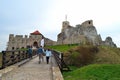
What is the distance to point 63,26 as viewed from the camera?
92375 mm

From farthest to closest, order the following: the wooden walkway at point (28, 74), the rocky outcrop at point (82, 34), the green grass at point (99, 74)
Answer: the rocky outcrop at point (82, 34), the green grass at point (99, 74), the wooden walkway at point (28, 74)

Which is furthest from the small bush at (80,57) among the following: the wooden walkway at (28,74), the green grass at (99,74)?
the wooden walkway at (28,74)

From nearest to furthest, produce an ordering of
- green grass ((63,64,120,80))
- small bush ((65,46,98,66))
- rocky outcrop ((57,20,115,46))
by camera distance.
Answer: green grass ((63,64,120,80))
small bush ((65,46,98,66))
rocky outcrop ((57,20,115,46))

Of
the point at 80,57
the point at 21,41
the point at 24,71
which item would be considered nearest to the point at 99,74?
the point at 24,71

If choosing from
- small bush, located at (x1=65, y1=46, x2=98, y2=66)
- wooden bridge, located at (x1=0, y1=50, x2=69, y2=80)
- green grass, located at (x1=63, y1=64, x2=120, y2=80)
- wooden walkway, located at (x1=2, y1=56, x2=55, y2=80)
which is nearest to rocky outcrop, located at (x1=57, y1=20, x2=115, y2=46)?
small bush, located at (x1=65, y1=46, x2=98, y2=66)

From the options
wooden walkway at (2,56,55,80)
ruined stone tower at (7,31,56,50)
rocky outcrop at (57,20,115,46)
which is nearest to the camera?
wooden walkway at (2,56,55,80)

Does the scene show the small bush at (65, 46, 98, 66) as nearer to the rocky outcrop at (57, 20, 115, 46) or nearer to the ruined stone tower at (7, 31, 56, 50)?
the rocky outcrop at (57, 20, 115, 46)

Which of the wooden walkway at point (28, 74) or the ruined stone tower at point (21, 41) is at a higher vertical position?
the ruined stone tower at point (21, 41)

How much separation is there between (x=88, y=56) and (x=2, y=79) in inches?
1030

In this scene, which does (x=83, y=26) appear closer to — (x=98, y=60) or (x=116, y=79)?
(x=98, y=60)

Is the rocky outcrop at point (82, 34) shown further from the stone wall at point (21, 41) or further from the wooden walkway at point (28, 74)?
the wooden walkway at point (28, 74)

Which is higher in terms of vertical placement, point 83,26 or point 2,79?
point 83,26

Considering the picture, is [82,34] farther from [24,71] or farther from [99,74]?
[24,71]

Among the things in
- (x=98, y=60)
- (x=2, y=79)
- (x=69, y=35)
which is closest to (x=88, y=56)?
(x=98, y=60)
